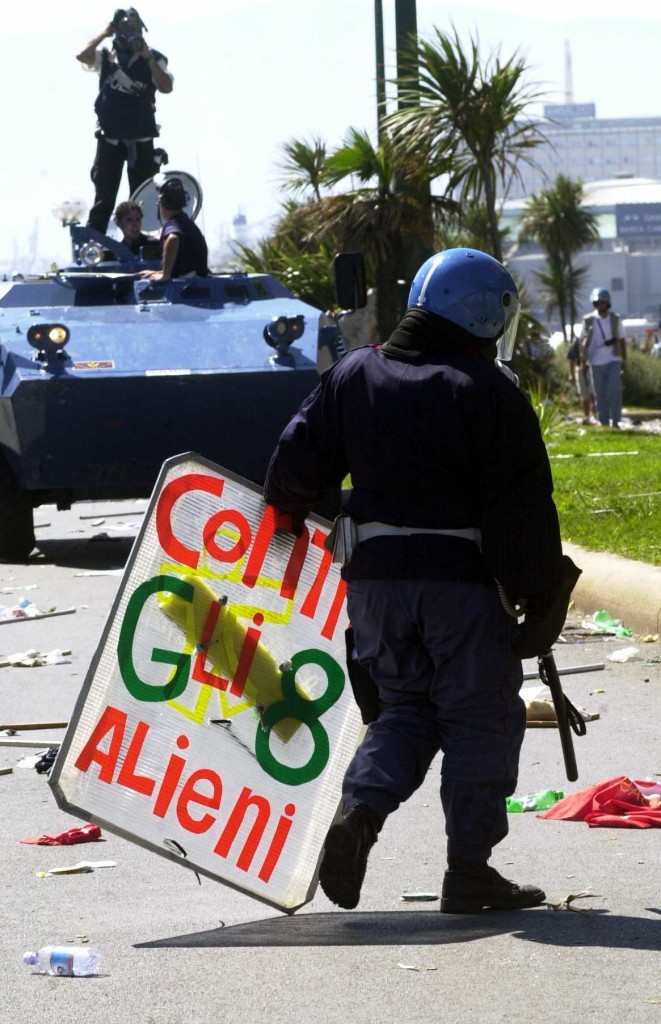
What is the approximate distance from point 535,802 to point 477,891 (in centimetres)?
121

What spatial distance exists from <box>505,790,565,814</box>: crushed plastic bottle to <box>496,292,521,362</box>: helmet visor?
1465 mm

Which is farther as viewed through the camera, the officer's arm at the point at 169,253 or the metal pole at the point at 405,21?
the metal pole at the point at 405,21

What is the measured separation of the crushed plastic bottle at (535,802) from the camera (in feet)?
17.4

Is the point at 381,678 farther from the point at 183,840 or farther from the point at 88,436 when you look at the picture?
the point at 88,436

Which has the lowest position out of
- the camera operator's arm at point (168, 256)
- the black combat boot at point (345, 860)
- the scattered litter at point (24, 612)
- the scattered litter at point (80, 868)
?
the scattered litter at point (24, 612)

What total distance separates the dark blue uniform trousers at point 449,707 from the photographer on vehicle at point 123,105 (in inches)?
440

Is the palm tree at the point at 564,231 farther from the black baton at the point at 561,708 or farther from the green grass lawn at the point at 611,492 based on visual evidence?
the black baton at the point at 561,708

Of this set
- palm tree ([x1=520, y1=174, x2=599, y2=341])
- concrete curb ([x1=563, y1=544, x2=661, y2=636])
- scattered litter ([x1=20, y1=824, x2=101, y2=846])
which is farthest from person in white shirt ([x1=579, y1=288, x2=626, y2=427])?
palm tree ([x1=520, y1=174, x2=599, y2=341])

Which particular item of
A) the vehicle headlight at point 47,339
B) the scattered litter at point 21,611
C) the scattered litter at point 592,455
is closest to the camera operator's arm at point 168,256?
the vehicle headlight at point 47,339

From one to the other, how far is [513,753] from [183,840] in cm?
78

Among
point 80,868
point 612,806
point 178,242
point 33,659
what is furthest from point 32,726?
point 178,242

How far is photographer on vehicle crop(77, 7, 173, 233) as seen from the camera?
14.7 metres

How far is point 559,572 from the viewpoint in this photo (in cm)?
411

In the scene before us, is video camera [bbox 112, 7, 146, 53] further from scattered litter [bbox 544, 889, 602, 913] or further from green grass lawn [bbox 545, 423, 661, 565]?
scattered litter [bbox 544, 889, 602, 913]
